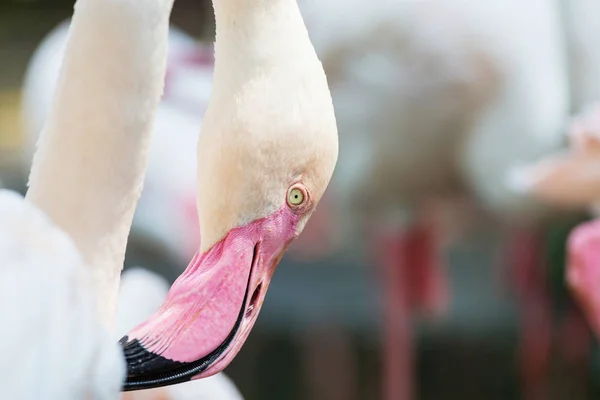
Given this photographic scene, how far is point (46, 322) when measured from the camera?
105 centimetres

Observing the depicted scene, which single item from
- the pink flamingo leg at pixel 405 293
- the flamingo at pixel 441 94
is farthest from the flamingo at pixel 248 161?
the pink flamingo leg at pixel 405 293

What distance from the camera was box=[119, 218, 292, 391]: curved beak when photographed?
119 centimetres

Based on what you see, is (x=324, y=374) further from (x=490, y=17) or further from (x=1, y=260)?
(x=1, y=260)

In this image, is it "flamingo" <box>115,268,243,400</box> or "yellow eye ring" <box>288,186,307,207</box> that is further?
"flamingo" <box>115,268,243,400</box>

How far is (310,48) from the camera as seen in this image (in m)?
1.34

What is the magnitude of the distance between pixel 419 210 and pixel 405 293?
0.31 metres

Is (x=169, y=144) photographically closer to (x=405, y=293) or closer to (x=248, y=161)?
(x=405, y=293)

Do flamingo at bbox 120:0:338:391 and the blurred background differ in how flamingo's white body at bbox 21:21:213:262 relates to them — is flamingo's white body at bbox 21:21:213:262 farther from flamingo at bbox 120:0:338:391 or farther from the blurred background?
flamingo at bbox 120:0:338:391

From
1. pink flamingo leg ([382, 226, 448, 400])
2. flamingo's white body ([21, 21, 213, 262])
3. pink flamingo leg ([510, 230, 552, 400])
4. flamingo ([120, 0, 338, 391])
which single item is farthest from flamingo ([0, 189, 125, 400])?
pink flamingo leg ([510, 230, 552, 400])

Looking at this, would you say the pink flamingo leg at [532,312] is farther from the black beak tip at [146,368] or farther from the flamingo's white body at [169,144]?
the black beak tip at [146,368]

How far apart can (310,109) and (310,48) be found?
0.26 feet

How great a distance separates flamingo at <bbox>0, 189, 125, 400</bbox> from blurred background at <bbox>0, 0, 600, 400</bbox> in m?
1.99

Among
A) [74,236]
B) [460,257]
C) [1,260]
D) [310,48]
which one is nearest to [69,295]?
[1,260]

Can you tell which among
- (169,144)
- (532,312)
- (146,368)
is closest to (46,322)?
(146,368)
